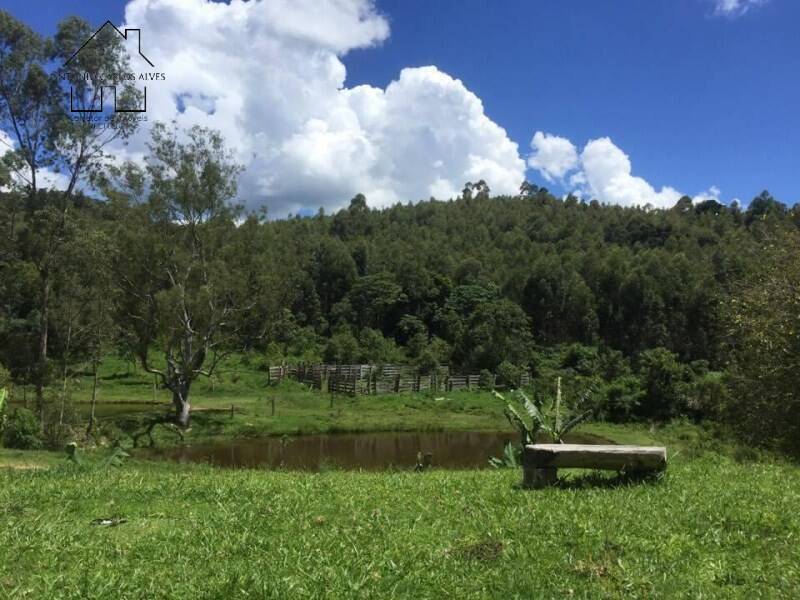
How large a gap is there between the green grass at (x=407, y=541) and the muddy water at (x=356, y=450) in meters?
13.9

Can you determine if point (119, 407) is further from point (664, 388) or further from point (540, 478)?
point (540, 478)

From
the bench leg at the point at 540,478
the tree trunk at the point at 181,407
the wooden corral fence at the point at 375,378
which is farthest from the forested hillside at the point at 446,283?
the bench leg at the point at 540,478

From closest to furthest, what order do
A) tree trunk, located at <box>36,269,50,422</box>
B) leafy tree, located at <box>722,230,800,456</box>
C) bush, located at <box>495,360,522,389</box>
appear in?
leafy tree, located at <box>722,230,800,456</box> < tree trunk, located at <box>36,269,50,422</box> < bush, located at <box>495,360,522,389</box>

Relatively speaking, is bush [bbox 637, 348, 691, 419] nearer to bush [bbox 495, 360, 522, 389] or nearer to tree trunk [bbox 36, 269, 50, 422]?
bush [bbox 495, 360, 522, 389]

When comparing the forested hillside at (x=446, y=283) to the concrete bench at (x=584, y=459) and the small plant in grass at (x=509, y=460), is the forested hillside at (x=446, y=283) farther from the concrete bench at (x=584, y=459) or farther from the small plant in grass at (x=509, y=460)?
the concrete bench at (x=584, y=459)

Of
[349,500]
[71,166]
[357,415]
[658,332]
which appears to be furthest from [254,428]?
[658,332]

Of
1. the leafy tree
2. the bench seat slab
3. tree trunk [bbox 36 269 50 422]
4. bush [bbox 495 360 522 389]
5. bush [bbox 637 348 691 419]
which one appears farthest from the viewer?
bush [bbox 495 360 522 389]

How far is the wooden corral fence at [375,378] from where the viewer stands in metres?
45.8

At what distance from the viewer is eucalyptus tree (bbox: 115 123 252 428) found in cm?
3020

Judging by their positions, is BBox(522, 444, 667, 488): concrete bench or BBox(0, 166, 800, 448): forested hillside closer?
BBox(522, 444, 667, 488): concrete bench

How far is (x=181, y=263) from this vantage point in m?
31.0

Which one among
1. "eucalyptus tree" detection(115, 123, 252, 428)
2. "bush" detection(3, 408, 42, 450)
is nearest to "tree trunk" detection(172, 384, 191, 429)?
"eucalyptus tree" detection(115, 123, 252, 428)

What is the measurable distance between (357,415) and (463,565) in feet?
106

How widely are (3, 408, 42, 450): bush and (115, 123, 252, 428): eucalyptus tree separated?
956 centimetres
